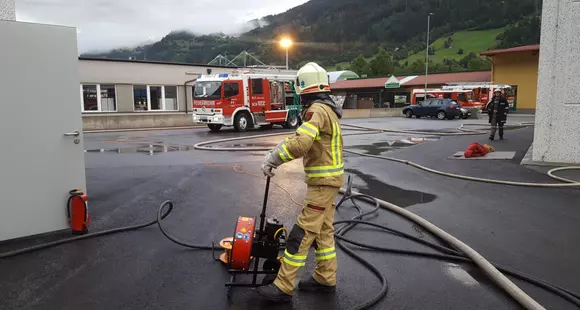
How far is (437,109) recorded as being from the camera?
110ft

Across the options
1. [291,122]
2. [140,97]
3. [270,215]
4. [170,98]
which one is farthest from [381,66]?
[270,215]

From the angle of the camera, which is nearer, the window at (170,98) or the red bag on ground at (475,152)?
the red bag on ground at (475,152)

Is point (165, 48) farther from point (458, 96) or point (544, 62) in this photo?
point (544, 62)

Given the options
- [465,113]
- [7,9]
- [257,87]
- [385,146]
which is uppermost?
[7,9]

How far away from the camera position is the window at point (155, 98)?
1346 inches

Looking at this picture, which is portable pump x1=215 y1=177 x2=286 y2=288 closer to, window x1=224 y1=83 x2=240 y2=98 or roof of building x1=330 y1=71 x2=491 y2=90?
window x1=224 y1=83 x2=240 y2=98

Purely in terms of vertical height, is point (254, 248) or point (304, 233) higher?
point (304, 233)

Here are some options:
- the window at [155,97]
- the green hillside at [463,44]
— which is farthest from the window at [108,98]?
the green hillside at [463,44]

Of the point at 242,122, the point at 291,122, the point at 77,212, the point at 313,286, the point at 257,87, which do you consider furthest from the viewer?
the point at 291,122

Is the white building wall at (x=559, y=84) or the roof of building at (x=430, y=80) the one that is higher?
the roof of building at (x=430, y=80)

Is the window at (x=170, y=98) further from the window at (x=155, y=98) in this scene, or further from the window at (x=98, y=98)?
the window at (x=98, y=98)

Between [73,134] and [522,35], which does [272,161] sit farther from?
[522,35]

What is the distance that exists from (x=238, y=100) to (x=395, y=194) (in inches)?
565

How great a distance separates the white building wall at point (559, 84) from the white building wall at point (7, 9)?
9.95 metres
